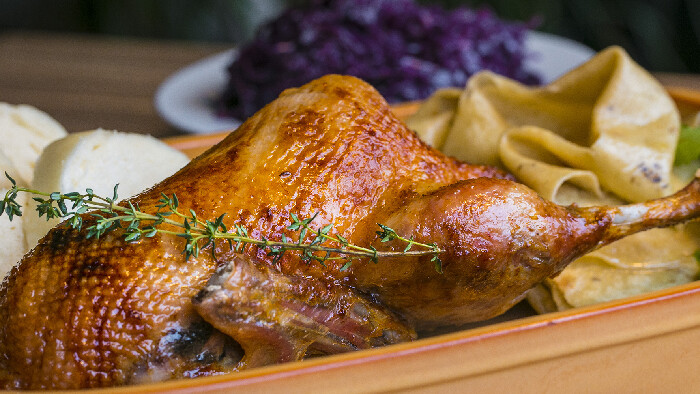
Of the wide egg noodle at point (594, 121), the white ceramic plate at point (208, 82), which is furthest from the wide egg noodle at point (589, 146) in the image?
the white ceramic plate at point (208, 82)

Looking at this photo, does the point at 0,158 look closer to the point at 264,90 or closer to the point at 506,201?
the point at 506,201

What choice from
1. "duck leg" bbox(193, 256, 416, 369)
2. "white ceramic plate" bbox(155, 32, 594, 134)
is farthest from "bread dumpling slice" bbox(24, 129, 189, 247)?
"white ceramic plate" bbox(155, 32, 594, 134)

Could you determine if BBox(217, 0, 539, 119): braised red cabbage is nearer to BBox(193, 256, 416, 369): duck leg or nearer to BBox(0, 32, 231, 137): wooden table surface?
BBox(0, 32, 231, 137): wooden table surface

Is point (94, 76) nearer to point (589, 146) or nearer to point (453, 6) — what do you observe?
point (453, 6)

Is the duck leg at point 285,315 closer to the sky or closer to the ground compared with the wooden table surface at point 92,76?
closer to the ground

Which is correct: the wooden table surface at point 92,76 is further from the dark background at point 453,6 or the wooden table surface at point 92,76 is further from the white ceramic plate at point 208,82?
the dark background at point 453,6

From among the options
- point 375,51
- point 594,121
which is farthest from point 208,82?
point 594,121

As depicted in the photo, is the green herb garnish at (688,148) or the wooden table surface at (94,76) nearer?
the green herb garnish at (688,148)
